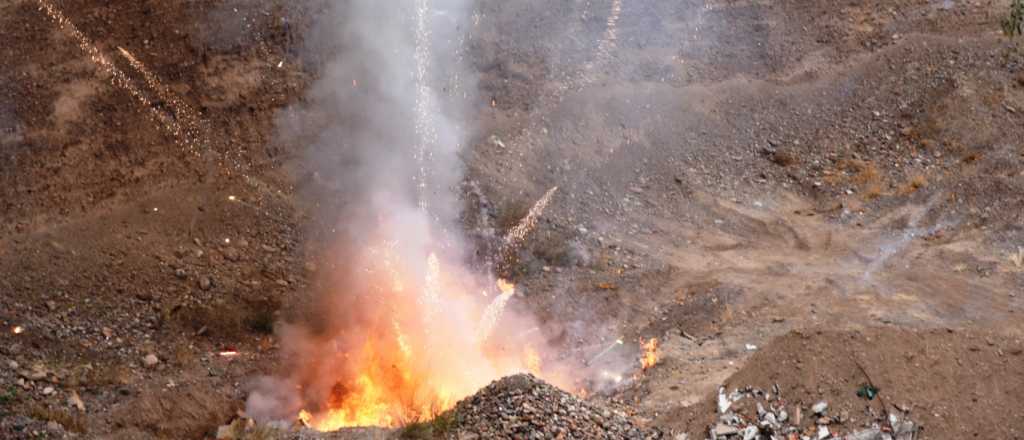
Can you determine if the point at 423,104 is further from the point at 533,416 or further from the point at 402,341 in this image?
the point at 533,416

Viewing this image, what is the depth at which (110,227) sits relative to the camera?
12961 millimetres

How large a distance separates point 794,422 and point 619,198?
229 inches

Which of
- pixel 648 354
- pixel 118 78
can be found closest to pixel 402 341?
pixel 648 354

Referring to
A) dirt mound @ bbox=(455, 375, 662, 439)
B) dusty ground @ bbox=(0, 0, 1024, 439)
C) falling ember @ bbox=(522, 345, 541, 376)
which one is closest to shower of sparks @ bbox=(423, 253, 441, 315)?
dusty ground @ bbox=(0, 0, 1024, 439)

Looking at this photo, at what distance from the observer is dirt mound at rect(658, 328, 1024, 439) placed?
399 inches

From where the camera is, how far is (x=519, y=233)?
14.3 m

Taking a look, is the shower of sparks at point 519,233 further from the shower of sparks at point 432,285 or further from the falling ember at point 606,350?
the falling ember at point 606,350

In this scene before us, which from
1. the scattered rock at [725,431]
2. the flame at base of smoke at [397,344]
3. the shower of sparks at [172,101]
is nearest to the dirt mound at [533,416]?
the scattered rock at [725,431]

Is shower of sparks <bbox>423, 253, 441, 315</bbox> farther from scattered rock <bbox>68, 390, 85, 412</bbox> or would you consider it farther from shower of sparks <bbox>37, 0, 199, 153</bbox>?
scattered rock <bbox>68, 390, 85, 412</bbox>

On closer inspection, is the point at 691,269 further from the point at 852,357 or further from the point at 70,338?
the point at 70,338

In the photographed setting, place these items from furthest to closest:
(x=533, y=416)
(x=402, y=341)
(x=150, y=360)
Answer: (x=402, y=341) < (x=150, y=360) < (x=533, y=416)

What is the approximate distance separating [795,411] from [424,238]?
612 cm

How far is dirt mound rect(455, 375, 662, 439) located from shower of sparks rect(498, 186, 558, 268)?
363 cm

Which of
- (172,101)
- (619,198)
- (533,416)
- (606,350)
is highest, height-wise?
(172,101)
